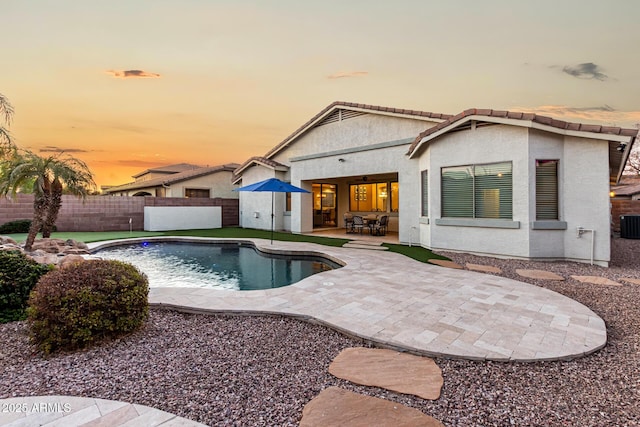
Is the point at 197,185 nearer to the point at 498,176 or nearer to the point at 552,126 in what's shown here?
the point at 498,176

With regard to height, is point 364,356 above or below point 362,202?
below

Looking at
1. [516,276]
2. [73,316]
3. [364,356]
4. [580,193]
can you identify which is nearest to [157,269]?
[73,316]

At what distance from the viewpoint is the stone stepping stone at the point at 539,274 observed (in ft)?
24.4

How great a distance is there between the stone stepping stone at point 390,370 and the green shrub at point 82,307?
2.82 meters

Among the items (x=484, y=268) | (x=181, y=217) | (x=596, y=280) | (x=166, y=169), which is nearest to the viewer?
(x=596, y=280)

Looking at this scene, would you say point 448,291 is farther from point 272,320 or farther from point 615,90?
point 615,90

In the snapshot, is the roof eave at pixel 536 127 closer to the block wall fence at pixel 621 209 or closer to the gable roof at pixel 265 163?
the gable roof at pixel 265 163

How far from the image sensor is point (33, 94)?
13.0 m

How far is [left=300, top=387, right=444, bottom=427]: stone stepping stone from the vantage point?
2.46 metres

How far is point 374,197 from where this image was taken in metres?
19.2

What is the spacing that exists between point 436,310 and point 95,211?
20.5 meters

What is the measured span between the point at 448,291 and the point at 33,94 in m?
17.6

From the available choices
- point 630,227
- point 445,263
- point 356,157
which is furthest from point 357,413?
point 630,227

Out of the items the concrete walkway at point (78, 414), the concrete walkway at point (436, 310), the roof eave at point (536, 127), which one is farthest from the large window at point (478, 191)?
the concrete walkway at point (78, 414)
